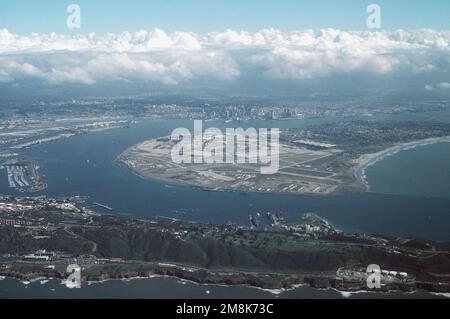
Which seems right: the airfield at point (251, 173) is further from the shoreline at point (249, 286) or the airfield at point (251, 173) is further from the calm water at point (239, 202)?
the shoreline at point (249, 286)

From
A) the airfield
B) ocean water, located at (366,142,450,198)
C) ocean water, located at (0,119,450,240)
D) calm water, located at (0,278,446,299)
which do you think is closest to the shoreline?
calm water, located at (0,278,446,299)

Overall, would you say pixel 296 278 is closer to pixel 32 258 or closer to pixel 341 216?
pixel 341 216

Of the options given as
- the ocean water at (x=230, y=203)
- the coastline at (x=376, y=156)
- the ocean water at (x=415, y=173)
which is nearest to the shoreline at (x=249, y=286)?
the ocean water at (x=230, y=203)

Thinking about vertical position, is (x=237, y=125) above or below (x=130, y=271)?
above

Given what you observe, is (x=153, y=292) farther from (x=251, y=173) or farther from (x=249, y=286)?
(x=251, y=173)

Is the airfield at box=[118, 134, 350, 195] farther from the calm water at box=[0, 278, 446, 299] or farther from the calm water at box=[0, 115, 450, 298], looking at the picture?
the calm water at box=[0, 278, 446, 299]
